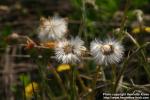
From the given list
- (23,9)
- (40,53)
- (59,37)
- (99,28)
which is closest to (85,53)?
(40,53)

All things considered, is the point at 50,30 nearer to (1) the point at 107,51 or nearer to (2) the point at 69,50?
(2) the point at 69,50

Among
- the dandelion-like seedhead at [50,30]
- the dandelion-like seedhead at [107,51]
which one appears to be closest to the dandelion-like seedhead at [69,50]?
the dandelion-like seedhead at [107,51]

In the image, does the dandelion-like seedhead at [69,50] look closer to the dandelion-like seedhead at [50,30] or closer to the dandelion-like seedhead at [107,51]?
the dandelion-like seedhead at [107,51]

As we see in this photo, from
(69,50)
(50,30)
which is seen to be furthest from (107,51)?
(50,30)

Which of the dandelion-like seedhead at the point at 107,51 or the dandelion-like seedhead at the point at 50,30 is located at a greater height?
the dandelion-like seedhead at the point at 50,30

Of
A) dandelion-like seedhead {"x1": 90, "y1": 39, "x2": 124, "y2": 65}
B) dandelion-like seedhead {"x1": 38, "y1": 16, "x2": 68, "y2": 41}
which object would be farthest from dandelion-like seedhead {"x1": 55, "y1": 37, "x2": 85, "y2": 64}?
dandelion-like seedhead {"x1": 38, "y1": 16, "x2": 68, "y2": 41}

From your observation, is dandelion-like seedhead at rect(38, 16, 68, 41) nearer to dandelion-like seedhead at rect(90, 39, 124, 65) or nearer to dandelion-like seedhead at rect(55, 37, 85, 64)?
dandelion-like seedhead at rect(55, 37, 85, 64)
